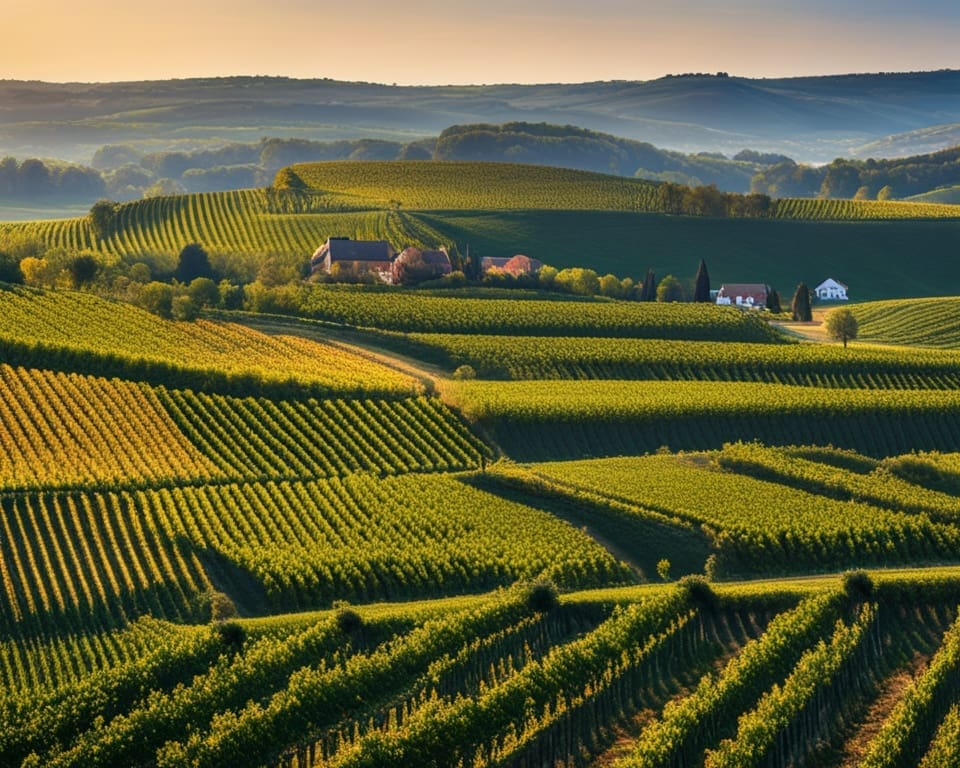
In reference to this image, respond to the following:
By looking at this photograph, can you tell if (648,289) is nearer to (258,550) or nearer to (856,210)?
(856,210)

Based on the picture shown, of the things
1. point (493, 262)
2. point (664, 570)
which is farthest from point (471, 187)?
point (664, 570)

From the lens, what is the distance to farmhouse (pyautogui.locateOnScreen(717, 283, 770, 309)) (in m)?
137

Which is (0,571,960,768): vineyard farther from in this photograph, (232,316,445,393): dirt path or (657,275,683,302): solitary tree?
(657,275,683,302): solitary tree

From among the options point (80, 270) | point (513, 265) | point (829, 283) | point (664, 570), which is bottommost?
point (664, 570)

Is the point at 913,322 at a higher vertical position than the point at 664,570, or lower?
higher

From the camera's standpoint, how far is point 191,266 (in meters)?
123

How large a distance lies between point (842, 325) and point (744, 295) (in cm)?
3402

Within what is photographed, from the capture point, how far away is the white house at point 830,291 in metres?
150

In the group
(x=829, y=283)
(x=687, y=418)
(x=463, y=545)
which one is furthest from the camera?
(x=829, y=283)

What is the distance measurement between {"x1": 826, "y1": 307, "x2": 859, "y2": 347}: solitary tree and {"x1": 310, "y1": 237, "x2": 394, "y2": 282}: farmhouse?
40554 millimetres

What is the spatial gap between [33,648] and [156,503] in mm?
12968

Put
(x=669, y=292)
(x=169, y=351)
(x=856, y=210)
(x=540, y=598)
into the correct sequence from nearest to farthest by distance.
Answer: (x=540, y=598)
(x=169, y=351)
(x=669, y=292)
(x=856, y=210)

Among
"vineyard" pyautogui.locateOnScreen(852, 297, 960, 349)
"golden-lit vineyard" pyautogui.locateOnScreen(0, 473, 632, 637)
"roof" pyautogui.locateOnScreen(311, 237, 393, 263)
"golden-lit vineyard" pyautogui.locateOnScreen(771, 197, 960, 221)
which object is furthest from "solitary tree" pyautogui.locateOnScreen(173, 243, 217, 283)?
"golden-lit vineyard" pyautogui.locateOnScreen(771, 197, 960, 221)

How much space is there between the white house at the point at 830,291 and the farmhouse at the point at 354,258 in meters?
45.3
